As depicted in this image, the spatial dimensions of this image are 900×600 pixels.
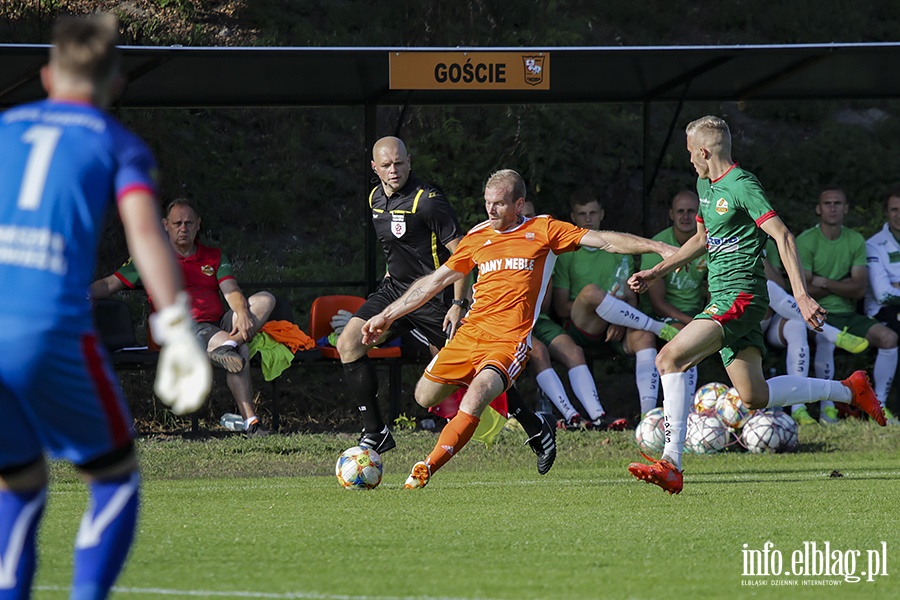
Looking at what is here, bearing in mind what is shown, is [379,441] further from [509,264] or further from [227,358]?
[227,358]

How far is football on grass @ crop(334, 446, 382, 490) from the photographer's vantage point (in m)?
8.23

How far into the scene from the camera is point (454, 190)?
57.6ft

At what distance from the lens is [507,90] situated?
12.6m

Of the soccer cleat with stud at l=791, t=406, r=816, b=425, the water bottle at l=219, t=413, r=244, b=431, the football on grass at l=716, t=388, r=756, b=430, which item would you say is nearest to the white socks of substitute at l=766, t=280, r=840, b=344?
the soccer cleat with stud at l=791, t=406, r=816, b=425

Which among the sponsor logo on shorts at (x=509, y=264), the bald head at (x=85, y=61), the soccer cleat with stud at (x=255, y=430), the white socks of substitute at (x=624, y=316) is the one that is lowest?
the soccer cleat with stud at (x=255, y=430)

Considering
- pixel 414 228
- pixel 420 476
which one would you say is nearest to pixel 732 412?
pixel 414 228

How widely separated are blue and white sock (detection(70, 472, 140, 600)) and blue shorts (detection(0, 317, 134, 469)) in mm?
118

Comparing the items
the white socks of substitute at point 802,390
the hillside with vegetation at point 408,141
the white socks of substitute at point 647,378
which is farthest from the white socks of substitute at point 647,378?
the hillside with vegetation at point 408,141

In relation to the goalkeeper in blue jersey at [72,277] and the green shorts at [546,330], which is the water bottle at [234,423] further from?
the goalkeeper in blue jersey at [72,277]

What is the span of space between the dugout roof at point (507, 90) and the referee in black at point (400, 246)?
1.55m

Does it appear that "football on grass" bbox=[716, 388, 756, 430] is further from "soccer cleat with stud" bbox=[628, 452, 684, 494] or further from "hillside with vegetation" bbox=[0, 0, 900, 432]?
"hillside with vegetation" bbox=[0, 0, 900, 432]

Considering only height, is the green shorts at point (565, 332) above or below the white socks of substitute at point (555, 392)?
above

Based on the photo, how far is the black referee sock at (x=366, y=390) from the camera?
9.70m

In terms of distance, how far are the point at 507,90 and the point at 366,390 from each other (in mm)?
3947
